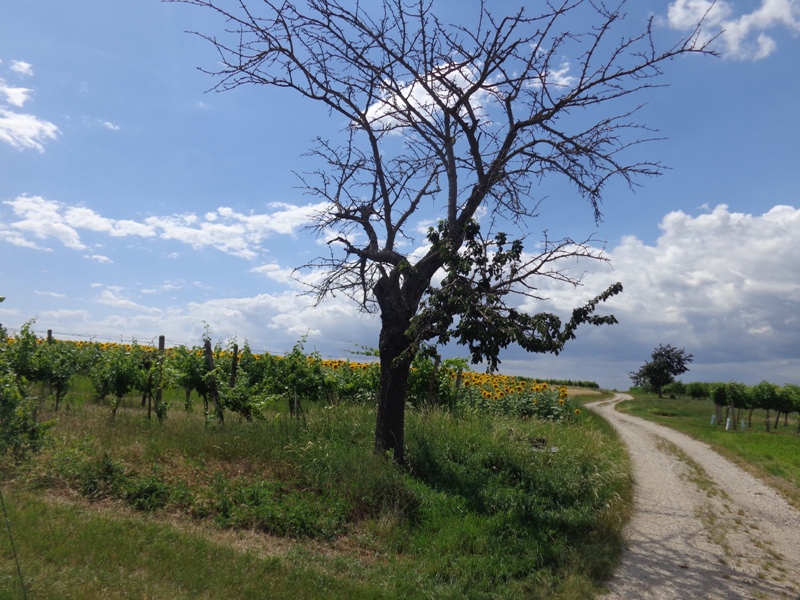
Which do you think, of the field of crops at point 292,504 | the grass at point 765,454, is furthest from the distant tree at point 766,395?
the field of crops at point 292,504

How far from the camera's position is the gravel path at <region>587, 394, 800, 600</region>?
621cm

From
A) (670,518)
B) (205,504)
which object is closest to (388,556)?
(205,504)

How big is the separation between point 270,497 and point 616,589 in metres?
3.99

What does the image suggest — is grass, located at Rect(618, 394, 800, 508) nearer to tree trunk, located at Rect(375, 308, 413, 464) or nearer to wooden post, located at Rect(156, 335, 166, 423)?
tree trunk, located at Rect(375, 308, 413, 464)

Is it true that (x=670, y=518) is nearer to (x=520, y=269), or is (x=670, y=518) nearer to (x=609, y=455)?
(x=609, y=455)

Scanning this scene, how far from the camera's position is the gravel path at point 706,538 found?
6.21m

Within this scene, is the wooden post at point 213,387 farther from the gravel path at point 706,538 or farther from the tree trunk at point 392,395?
the gravel path at point 706,538

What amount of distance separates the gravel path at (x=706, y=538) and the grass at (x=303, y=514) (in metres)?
0.41

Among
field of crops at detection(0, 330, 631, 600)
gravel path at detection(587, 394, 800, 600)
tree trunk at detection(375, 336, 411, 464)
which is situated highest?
tree trunk at detection(375, 336, 411, 464)

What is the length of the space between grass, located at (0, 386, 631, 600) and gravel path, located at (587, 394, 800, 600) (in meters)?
0.41

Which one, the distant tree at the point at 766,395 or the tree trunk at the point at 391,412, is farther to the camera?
the distant tree at the point at 766,395

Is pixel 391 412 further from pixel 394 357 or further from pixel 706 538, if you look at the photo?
pixel 706 538

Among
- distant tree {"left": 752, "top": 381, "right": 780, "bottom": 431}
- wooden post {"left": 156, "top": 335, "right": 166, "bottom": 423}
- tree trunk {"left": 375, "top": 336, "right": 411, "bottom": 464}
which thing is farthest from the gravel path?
distant tree {"left": 752, "top": 381, "right": 780, "bottom": 431}

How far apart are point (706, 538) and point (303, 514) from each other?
535cm
